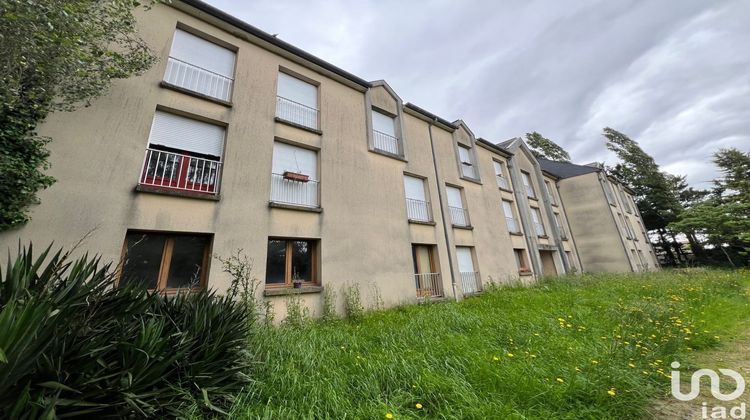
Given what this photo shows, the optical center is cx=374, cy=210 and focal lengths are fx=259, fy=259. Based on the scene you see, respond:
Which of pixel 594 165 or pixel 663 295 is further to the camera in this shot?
pixel 594 165

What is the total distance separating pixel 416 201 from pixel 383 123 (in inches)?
149

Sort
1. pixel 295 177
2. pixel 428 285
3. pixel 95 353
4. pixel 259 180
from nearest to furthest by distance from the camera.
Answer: pixel 95 353 < pixel 259 180 < pixel 295 177 < pixel 428 285

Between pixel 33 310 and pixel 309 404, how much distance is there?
7.57ft

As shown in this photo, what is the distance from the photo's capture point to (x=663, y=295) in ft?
25.8

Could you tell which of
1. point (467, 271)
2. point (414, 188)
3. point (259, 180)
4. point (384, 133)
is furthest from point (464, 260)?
point (259, 180)

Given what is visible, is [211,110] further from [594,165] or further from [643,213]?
[643,213]

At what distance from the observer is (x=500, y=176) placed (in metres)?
16.3

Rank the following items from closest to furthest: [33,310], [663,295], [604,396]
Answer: [33,310] < [604,396] < [663,295]

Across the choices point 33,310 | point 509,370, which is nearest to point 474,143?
point 509,370

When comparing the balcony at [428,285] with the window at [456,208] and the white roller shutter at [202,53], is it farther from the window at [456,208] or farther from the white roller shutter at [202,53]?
the white roller shutter at [202,53]

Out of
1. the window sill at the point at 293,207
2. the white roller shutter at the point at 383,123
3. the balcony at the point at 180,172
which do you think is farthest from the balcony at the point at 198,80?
the white roller shutter at the point at 383,123

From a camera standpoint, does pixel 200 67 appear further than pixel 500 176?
No

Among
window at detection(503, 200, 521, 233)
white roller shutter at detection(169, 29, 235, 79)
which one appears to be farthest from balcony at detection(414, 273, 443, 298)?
white roller shutter at detection(169, 29, 235, 79)

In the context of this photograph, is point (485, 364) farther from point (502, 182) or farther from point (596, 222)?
point (596, 222)
